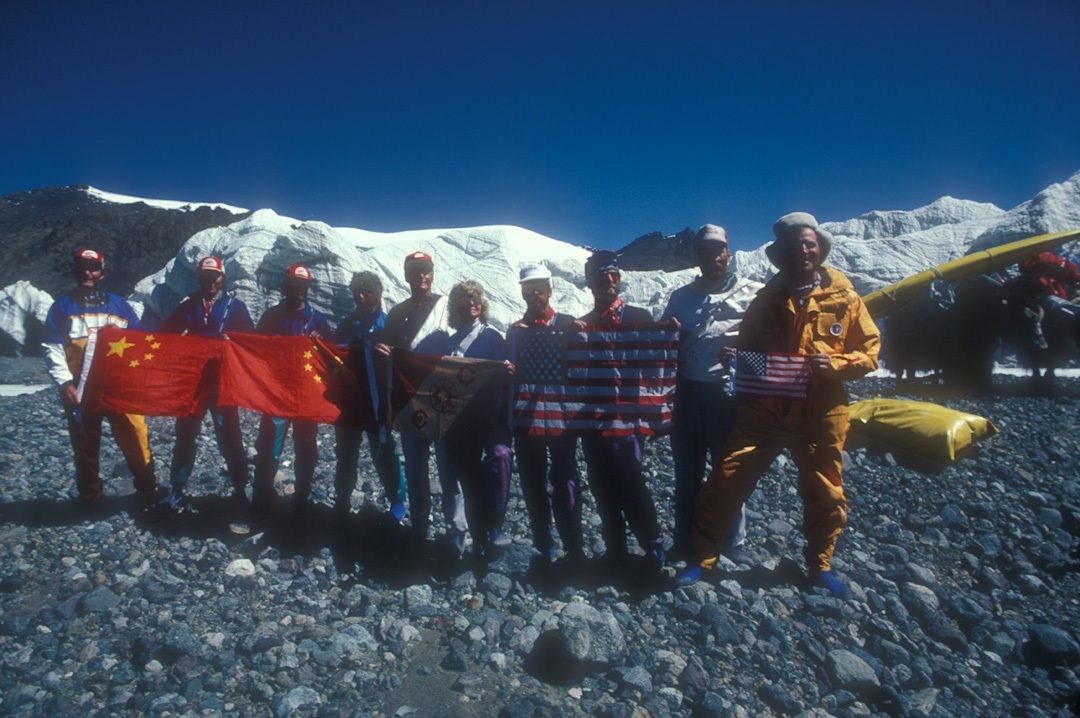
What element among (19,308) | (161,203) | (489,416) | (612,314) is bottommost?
(489,416)

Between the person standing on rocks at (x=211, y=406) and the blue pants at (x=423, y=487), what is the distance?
5.58 ft

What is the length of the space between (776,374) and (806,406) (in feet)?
0.90

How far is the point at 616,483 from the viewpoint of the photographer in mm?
3461

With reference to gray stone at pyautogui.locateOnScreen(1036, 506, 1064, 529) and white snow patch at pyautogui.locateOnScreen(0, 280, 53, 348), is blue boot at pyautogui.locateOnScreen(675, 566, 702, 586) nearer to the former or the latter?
gray stone at pyautogui.locateOnScreen(1036, 506, 1064, 529)

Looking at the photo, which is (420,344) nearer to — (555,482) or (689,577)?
(555,482)

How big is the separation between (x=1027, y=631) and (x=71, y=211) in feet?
134

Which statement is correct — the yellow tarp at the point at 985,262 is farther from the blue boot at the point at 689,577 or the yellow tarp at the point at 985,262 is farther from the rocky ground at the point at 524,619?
the blue boot at the point at 689,577

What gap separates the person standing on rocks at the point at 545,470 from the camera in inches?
137

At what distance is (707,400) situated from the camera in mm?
3510

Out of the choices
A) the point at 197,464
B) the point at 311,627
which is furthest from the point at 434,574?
the point at 197,464

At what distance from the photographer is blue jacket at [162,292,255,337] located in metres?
Answer: 4.56

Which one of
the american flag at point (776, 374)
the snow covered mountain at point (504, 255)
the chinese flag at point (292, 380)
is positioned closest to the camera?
the american flag at point (776, 374)

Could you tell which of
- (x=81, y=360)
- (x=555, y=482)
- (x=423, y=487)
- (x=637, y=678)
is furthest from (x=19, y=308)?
(x=637, y=678)

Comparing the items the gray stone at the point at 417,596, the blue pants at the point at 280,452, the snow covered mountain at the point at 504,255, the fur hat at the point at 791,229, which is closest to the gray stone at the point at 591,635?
the gray stone at the point at 417,596
